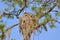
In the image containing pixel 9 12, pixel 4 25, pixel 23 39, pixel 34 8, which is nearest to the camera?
pixel 23 39

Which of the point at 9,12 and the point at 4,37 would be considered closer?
the point at 4,37

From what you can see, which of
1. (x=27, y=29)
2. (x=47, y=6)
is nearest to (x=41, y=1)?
(x=47, y=6)

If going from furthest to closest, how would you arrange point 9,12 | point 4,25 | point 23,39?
1. point 9,12
2. point 4,25
3. point 23,39

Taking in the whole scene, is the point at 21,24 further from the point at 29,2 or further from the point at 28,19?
the point at 29,2

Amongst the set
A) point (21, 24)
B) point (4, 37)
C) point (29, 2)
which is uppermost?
point (29, 2)

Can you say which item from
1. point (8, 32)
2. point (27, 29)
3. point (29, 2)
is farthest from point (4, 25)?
point (29, 2)

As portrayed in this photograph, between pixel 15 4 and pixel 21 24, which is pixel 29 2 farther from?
pixel 21 24

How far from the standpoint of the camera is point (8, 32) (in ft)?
10.2

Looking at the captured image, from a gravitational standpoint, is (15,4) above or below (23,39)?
above

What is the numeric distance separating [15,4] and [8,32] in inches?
26.5

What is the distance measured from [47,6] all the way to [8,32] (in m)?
0.86

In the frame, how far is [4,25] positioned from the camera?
10.6 ft

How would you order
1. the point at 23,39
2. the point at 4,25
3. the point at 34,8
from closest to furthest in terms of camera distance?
the point at 23,39 < the point at 4,25 < the point at 34,8

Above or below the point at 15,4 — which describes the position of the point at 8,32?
below
